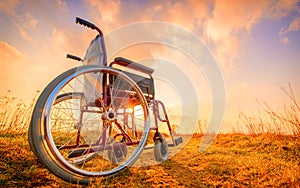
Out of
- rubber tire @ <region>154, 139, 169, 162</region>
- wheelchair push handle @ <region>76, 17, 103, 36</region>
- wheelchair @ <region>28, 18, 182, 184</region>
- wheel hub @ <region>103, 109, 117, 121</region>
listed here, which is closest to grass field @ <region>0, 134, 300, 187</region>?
rubber tire @ <region>154, 139, 169, 162</region>

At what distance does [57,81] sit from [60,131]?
1229 millimetres

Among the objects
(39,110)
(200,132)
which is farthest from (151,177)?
(200,132)

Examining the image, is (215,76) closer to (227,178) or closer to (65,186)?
(227,178)

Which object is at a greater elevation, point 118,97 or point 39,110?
point 118,97

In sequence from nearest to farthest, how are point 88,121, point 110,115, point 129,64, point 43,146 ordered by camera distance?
1. point 43,146
2. point 110,115
3. point 129,64
4. point 88,121

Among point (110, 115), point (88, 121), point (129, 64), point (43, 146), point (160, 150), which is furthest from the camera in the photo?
point (160, 150)

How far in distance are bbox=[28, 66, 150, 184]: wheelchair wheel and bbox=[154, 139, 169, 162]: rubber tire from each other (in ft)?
0.96

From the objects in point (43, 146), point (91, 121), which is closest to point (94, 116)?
point (91, 121)

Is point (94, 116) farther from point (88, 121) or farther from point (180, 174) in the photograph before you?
point (180, 174)

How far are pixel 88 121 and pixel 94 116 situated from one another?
0.09 meters

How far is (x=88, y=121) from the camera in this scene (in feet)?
6.06

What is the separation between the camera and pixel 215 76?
346cm

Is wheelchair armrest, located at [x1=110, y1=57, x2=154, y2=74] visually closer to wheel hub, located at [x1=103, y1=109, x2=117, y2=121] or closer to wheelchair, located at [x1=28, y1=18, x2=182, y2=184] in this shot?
wheelchair, located at [x1=28, y1=18, x2=182, y2=184]

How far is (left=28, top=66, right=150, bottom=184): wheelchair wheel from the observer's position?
1.01m
